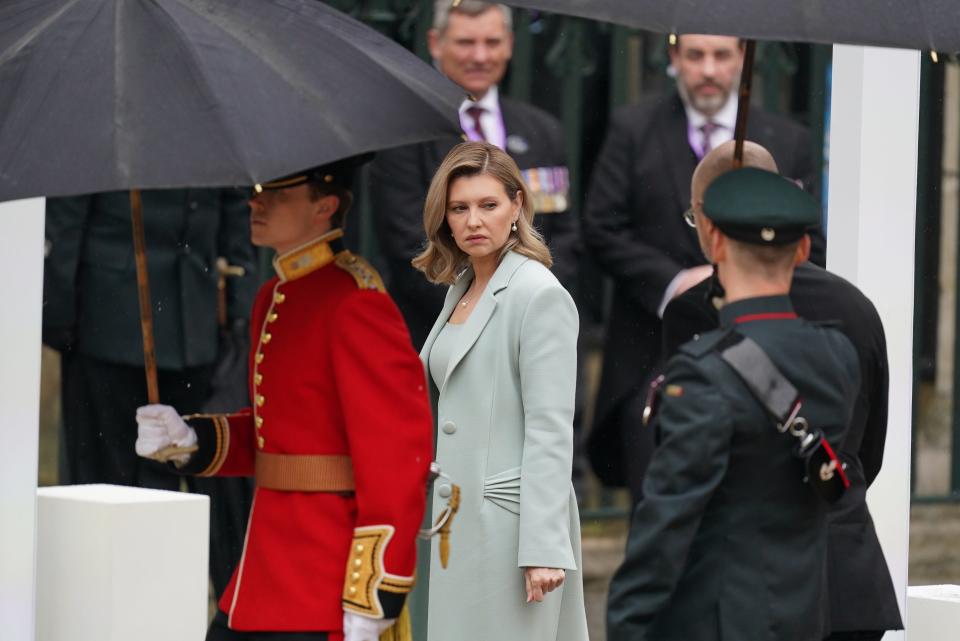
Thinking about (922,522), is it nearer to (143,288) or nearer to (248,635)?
(248,635)

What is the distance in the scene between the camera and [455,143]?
7250 mm

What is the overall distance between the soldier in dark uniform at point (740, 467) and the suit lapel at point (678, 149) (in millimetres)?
3151

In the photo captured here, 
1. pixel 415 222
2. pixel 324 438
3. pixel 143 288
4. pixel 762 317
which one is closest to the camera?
pixel 762 317

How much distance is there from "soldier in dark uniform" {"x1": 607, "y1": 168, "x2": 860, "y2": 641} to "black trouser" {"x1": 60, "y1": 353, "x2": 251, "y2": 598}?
3.15m

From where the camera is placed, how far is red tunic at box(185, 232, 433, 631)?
426cm

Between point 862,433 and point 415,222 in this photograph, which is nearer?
point 862,433

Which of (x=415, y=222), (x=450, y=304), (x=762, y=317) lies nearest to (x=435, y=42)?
(x=415, y=222)

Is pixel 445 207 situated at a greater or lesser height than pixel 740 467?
greater

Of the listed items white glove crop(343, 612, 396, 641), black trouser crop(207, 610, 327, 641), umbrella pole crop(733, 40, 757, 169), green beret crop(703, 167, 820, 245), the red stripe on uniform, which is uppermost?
umbrella pole crop(733, 40, 757, 169)

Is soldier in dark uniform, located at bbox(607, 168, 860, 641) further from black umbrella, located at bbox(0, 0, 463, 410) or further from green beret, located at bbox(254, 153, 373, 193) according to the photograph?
green beret, located at bbox(254, 153, 373, 193)

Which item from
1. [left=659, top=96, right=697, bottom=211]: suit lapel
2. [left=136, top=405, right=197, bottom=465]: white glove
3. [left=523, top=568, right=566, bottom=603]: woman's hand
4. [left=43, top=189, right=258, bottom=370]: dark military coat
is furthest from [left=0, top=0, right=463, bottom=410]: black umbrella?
[left=659, top=96, right=697, bottom=211]: suit lapel

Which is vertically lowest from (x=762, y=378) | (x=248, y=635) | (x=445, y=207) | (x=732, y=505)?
(x=248, y=635)

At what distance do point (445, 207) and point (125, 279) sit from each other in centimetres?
180

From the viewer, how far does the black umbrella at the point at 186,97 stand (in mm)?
3887
